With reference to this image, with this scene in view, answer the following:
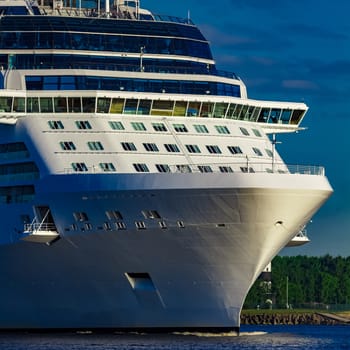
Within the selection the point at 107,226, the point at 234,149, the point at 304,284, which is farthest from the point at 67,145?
the point at 304,284

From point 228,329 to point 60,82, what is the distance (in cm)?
1176

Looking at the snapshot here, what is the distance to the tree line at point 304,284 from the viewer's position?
143m

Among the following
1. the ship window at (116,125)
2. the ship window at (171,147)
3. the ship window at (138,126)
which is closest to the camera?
→ the ship window at (171,147)

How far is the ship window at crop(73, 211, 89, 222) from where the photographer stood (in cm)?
6432

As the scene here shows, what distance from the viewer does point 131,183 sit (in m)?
62.7

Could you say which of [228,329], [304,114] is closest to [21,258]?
[228,329]

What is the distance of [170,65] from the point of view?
69938 millimetres

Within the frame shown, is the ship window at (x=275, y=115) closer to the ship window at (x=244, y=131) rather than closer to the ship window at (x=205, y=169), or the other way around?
the ship window at (x=244, y=131)

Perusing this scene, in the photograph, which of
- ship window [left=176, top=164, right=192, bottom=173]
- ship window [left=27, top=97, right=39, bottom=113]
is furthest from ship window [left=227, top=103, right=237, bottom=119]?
ship window [left=27, top=97, right=39, bottom=113]

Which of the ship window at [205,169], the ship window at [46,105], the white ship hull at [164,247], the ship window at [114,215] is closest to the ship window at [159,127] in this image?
the ship window at [205,169]

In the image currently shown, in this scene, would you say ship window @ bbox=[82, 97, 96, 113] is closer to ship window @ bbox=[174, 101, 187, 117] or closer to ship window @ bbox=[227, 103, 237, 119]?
ship window @ bbox=[174, 101, 187, 117]

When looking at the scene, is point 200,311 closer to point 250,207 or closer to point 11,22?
point 250,207

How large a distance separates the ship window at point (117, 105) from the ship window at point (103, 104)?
192mm

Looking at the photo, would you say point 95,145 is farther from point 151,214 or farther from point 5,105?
point 5,105
